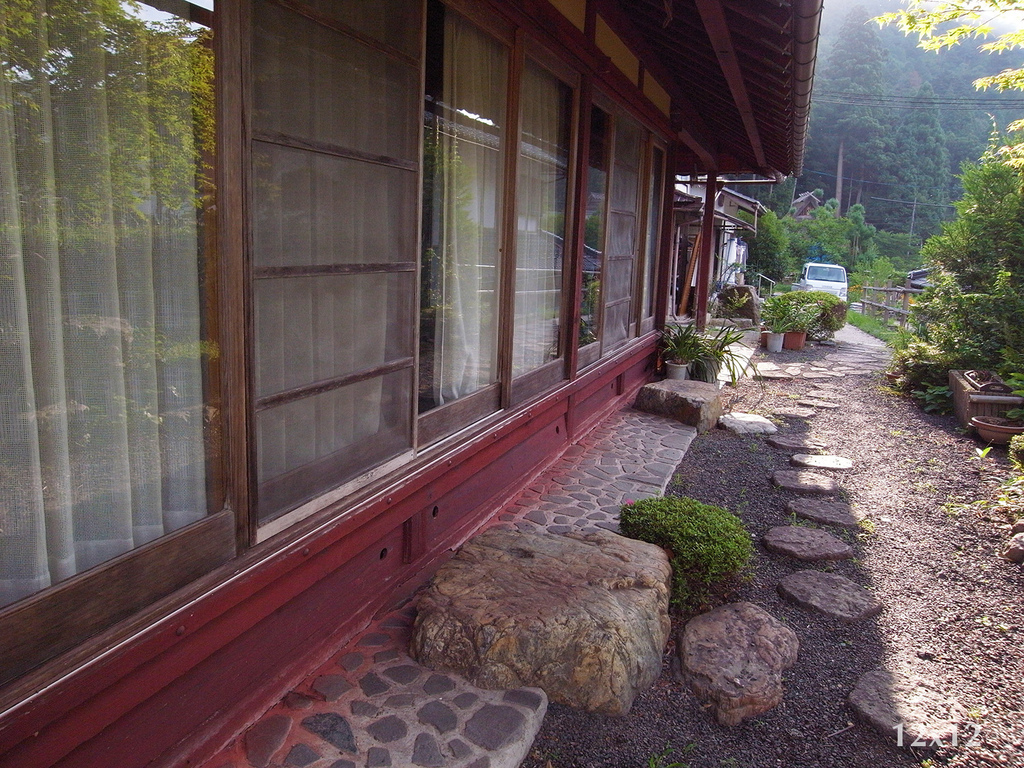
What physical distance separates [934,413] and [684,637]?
6.26 metres

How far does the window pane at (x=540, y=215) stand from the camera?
163 inches

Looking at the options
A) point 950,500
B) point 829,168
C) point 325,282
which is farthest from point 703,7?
point 829,168

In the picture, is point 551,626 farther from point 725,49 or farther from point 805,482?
point 725,49

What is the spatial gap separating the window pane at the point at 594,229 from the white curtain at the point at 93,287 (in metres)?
3.73

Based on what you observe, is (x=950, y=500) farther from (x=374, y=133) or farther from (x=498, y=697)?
(x=374, y=133)

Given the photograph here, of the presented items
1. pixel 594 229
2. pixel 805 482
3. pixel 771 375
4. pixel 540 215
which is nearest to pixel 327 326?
pixel 540 215

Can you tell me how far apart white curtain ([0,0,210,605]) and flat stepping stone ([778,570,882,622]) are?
113 inches

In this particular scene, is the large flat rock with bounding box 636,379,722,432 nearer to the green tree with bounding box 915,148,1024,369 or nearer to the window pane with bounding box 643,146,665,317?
the window pane with bounding box 643,146,665,317

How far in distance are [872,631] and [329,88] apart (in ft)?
10.5

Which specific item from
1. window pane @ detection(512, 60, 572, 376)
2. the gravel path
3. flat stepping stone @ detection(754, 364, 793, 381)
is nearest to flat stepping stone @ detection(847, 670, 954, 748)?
the gravel path

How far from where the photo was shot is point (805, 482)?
17.1 ft

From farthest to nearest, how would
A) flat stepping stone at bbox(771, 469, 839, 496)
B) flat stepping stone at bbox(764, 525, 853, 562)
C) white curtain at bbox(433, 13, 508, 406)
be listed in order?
flat stepping stone at bbox(771, 469, 839, 496) < flat stepping stone at bbox(764, 525, 853, 562) < white curtain at bbox(433, 13, 508, 406)

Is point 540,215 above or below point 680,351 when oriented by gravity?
above

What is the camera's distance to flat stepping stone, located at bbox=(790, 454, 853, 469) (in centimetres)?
571
